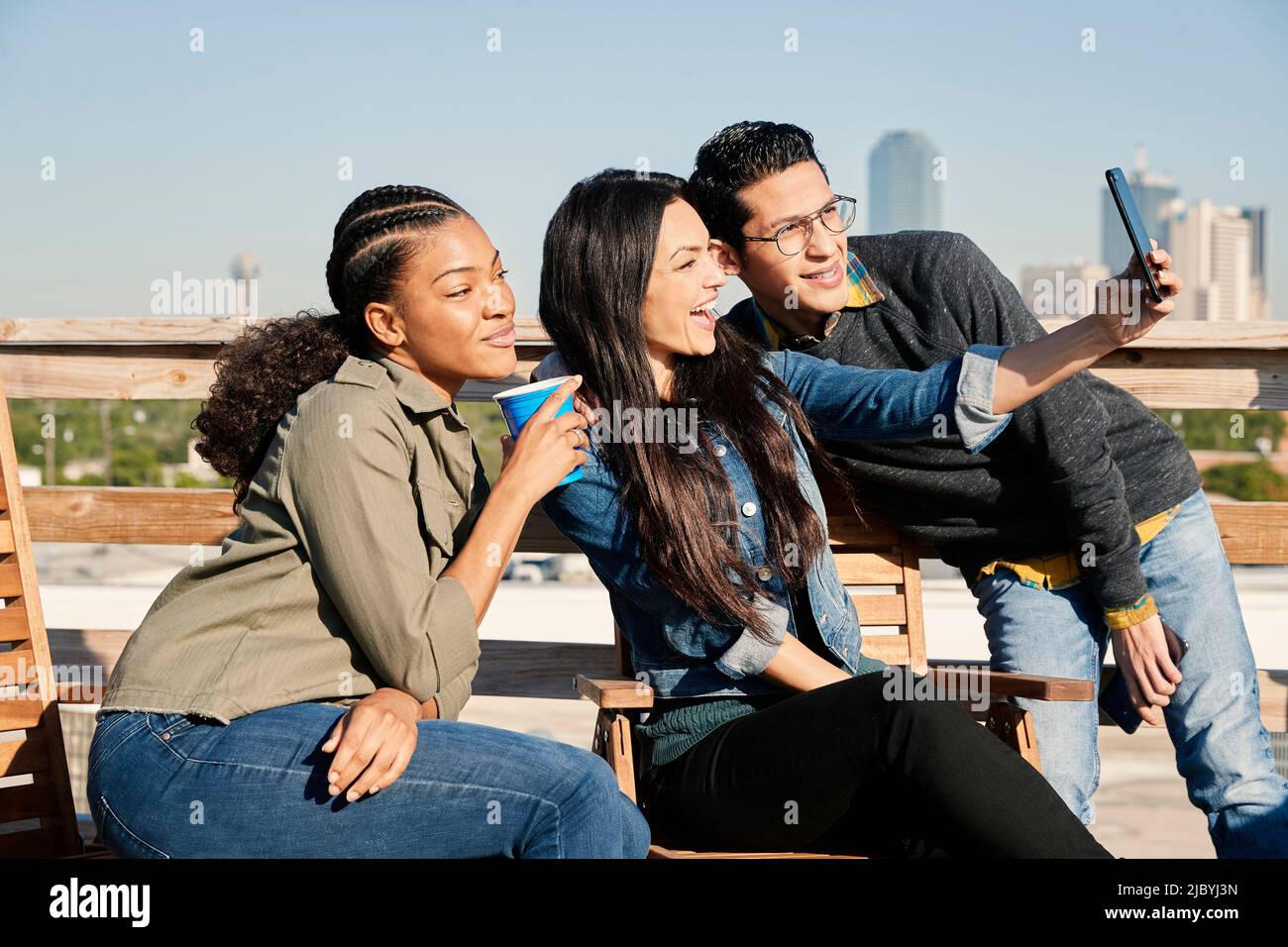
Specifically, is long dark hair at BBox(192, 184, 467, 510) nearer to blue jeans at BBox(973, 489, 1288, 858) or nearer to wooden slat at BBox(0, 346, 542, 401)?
wooden slat at BBox(0, 346, 542, 401)

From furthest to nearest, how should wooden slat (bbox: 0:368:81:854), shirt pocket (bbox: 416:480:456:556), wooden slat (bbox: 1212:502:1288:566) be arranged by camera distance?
wooden slat (bbox: 1212:502:1288:566) < wooden slat (bbox: 0:368:81:854) < shirt pocket (bbox: 416:480:456:556)

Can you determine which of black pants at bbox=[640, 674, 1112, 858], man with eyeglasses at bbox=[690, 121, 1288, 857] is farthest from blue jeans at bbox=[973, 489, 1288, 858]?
black pants at bbox=[640, 674, 1112, 858]

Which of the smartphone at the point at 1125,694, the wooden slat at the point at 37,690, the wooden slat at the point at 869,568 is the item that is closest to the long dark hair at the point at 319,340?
the wooden slat at the point at 37,690

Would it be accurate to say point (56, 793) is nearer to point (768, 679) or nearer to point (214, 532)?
point (214, 532)

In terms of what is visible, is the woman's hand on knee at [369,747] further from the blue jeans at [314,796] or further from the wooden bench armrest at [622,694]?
the wooden bench armrest at [622,694]

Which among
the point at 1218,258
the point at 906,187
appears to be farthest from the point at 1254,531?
the point at 906,187

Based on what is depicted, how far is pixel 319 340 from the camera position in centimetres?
243

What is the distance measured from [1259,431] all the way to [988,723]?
77.6m

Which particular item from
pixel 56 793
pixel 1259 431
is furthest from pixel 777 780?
pixel 1259 431

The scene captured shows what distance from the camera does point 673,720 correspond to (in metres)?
2.52

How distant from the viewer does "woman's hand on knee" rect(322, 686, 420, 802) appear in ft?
6.18

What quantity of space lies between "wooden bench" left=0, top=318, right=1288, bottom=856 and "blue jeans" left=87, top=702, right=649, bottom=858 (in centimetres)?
48

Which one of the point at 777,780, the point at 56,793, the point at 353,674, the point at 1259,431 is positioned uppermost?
the point at 353,674

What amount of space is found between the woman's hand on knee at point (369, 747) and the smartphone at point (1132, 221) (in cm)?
149
